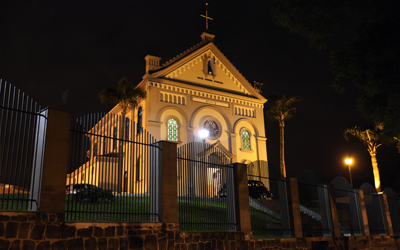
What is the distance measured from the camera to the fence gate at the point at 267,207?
14477 millimetres

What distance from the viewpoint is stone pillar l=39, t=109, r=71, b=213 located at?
7.50 m

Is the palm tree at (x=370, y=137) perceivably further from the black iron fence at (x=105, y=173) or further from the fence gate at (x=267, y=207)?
the black iron fence at (x=105, y=173)

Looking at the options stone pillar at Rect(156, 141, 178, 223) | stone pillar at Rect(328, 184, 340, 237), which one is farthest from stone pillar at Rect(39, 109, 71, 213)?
stone pillar at Rect(328, 184, 340, 237)

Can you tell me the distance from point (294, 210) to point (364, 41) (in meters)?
7.15

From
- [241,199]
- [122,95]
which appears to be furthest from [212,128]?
[241,199]

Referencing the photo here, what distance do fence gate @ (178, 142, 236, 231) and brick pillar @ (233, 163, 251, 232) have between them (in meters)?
0.18

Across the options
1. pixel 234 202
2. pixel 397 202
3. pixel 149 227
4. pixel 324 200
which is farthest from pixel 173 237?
pixel 397 202

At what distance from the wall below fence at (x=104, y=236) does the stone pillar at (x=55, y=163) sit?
0.84 feet

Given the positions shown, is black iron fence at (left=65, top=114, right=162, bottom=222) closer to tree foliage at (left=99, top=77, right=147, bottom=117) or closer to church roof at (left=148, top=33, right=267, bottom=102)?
tree foliage at (left=99, top=77, right=147, bottom=117)

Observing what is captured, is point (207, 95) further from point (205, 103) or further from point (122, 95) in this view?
point (122, 95)

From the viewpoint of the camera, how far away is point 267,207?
21.7 meters

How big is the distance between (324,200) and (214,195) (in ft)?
22.9

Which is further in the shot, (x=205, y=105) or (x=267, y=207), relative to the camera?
(x=205, y=105)

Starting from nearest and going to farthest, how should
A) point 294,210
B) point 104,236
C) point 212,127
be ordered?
1. point 104,236
2. point 294,210
3. point 212,127
